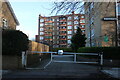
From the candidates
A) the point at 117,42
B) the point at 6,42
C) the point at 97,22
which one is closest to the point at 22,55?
the point at 6,42

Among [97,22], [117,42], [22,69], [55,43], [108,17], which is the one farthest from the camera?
[55,43]

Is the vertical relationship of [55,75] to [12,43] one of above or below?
below

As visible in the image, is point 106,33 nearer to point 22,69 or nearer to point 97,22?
point 97,22

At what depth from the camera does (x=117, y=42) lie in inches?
861

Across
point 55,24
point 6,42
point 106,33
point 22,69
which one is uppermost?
point 55,24

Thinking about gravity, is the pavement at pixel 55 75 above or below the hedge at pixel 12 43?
below

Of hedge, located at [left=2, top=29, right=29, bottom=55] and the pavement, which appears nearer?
the pavement

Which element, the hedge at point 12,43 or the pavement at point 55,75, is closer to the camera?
the pavement at point 55,75

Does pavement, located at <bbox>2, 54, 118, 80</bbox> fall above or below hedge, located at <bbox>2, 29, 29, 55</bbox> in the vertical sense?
below

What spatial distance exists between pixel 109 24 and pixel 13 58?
1766 centimetres

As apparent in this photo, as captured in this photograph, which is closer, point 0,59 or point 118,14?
point 0,59

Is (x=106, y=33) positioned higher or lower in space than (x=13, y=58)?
higher

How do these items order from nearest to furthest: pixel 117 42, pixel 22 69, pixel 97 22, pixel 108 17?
pixel 22 69, pixel 117 42, pixel 108 17, pixel 97 22

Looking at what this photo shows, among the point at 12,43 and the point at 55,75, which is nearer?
the point at 55,75
